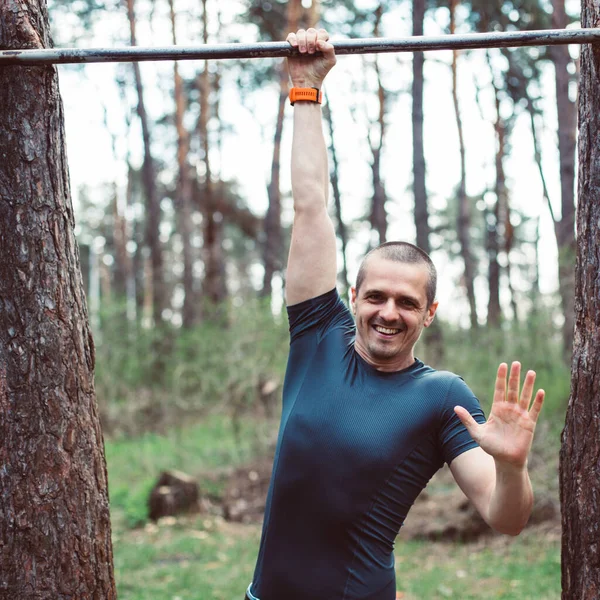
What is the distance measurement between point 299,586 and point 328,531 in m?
0.21

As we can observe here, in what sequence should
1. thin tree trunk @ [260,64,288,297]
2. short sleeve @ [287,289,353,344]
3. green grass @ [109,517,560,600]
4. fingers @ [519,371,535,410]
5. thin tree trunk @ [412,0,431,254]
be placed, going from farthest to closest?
thin tree trunk @ [260,64,288,297], thin tree trunk @ [412,0,431,254], green grass @ [109,517,560,600], short sleeve @ [287,289,353,344], fingers @ [519,371,535,410]

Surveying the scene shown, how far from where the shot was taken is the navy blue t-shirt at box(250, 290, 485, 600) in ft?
7.99

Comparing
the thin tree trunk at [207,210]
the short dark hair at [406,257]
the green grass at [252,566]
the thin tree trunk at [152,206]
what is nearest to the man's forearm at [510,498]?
the short dark hair at [406,257]

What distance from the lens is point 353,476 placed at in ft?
8.02

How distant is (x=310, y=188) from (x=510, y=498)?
1297 mm

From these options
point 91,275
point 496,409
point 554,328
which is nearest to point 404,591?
point 496,409

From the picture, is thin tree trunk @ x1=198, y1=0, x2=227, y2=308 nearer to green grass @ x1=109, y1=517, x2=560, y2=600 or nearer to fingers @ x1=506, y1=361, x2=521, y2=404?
green grass @ x1=109, y1=517, x2=560, y2=600

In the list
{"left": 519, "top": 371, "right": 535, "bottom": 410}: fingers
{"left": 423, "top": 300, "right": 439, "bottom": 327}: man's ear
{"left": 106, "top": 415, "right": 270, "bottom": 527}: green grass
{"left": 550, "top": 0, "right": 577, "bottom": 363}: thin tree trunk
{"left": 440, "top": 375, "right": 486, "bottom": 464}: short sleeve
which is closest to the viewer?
{"left": 519, "top": 371, "right": 535, "bottom": 410}: fingers

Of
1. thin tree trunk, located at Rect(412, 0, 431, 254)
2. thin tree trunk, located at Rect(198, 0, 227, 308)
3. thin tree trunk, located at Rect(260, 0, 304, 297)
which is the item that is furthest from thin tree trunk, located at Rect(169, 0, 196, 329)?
thin tree trunk, located at Rect(412, 0, 431, 254)

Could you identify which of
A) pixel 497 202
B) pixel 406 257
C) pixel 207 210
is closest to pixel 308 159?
pixel 406 257

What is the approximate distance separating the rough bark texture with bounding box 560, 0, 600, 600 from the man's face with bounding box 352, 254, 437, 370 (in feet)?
1.95

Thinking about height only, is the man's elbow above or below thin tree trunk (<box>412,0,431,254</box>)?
below

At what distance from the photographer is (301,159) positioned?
278cm

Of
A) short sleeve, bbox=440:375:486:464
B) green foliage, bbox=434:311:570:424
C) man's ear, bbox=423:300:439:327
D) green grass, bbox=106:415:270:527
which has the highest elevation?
man's ear, bbox=423:300:439:327
